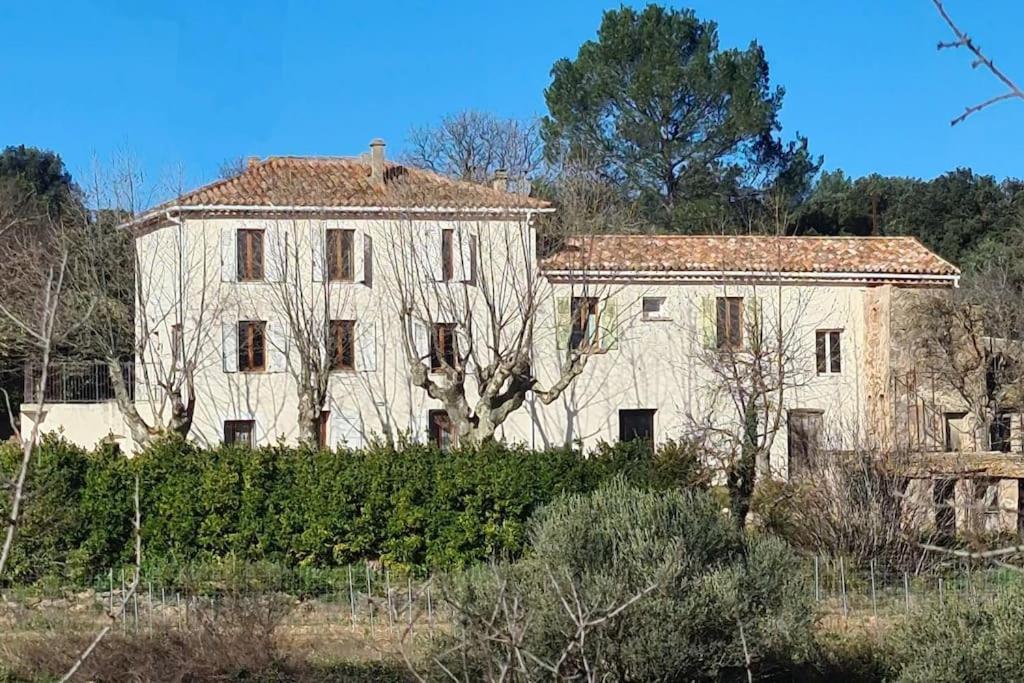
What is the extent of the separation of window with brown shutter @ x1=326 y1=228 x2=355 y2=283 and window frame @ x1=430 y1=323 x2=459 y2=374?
234 centimetres

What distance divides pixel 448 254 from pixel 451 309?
145cm

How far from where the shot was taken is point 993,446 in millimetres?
29812

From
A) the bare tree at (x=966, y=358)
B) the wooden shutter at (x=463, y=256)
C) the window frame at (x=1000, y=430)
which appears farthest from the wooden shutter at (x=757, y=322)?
the wooden shutter at (x=463, y=256)

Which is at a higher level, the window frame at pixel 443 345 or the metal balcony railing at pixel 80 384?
the window frame at pixel 443 345

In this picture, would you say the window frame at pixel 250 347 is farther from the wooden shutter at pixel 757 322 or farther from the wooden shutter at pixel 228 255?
the wooden shutter at pixel 757 322

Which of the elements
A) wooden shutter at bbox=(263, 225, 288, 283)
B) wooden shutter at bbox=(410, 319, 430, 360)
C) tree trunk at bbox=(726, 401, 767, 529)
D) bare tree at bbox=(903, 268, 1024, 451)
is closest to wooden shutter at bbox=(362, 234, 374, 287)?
wooden shutter at bbox=(410, 319, 430, 360)

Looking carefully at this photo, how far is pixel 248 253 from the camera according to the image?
2903 centimetres

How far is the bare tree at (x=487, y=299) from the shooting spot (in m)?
25.4

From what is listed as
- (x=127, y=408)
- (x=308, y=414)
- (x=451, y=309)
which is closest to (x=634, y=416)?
(x=451, y=309)

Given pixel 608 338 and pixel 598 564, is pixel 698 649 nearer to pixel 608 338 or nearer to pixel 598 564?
pixel 598 564

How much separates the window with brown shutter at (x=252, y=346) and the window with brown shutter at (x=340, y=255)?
6.30 ft

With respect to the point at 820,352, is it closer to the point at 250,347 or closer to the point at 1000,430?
the point at 1000,430

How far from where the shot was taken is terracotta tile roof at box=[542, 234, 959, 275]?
29891 millimetres

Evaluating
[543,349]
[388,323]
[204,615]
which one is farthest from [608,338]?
[204,615]
